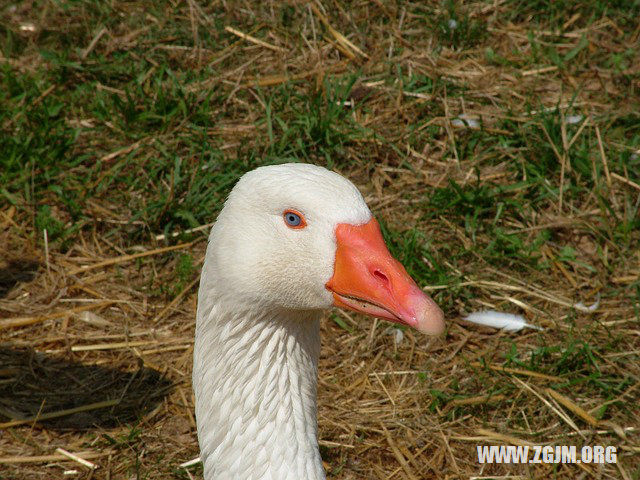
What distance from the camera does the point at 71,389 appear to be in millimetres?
3891

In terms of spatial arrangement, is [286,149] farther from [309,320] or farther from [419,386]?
[309,320]

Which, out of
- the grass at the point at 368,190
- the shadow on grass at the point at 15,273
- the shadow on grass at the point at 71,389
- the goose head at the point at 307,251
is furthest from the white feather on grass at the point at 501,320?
the shadow on grass at the point at 15,273

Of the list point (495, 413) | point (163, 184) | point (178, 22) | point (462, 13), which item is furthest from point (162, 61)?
point (495, 413)

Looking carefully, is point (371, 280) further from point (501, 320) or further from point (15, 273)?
point (15, 273)

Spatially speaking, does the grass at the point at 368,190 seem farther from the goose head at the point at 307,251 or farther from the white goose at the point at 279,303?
the goose head at the point at 307,251

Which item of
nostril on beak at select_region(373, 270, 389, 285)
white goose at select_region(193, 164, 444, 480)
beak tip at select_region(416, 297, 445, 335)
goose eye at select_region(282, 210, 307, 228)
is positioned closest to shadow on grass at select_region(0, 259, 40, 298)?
white goose at select_region(193, 164, 444, 480)

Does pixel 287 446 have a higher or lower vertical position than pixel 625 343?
higher

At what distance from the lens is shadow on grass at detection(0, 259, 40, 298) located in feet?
14.3

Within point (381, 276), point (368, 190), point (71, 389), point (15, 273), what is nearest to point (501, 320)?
point (368, 190)

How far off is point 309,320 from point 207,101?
2.83 m

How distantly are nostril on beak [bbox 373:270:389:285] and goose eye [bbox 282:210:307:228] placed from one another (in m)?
0.26

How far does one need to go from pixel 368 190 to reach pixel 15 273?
2.12 metres

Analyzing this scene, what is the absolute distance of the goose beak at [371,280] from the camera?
88.3 inches

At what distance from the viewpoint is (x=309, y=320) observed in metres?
2.63
